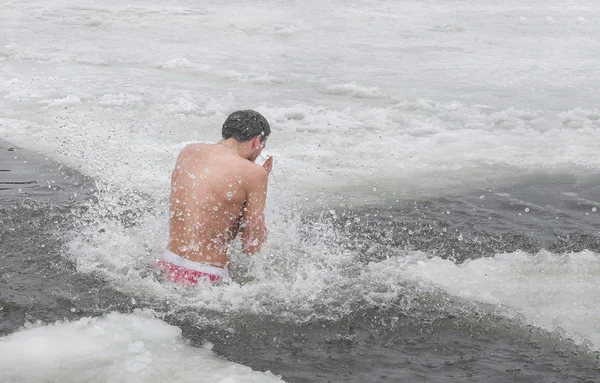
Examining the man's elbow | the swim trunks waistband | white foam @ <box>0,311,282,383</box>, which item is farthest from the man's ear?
white foam @ <box>0,311,282,383</box>

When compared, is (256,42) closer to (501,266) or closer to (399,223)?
(399,223)

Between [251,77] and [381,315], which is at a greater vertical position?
[251,77]

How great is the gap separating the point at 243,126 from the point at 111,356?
1.50 m

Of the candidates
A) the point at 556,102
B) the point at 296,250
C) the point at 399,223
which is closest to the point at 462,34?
the point at 556,102

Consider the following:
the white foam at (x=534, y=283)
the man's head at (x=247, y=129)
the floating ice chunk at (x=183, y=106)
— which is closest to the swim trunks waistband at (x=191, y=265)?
the man's head at (x=247, y=129)

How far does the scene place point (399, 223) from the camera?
5.66m

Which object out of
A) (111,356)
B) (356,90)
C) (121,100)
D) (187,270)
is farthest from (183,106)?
(111,356)

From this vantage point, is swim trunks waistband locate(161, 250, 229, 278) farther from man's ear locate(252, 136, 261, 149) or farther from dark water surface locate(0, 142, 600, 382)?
man's ear locate(252, 136, 261, 149)

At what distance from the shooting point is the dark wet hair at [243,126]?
422cm

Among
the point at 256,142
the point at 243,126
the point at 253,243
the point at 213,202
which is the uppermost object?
the point at 243,126

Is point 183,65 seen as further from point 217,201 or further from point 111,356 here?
point 111,356

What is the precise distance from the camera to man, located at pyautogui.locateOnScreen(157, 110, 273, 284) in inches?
164

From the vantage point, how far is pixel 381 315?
4.19m

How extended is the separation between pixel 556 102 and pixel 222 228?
20.8ft
